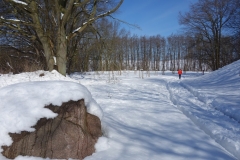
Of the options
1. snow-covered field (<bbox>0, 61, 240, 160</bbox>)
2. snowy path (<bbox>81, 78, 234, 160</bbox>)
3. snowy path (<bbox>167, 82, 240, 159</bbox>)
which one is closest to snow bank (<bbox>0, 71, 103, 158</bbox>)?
snow-covered field (<bbox>0, 61, 240, 160</bbox>)

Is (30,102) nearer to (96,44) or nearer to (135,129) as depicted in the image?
(135,129)

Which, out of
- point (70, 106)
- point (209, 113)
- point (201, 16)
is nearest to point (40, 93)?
point (70, 106)

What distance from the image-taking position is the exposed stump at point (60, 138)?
2.30 m

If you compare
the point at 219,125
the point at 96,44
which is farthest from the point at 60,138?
the point at 96,44

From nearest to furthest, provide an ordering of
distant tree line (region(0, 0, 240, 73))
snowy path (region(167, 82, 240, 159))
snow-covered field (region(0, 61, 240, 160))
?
snow-covered field (region(0, 61, 240, 160)) → snowy path (region(167, 82, 240, 159)) → distant tree line (region(0, 0, 240, 73))

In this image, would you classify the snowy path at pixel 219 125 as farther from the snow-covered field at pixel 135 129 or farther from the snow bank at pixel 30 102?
the snow bank at pixel 30 102

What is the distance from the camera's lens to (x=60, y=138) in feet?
7.94

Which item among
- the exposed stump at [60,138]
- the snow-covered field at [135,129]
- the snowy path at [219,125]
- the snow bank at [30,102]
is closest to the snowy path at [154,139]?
the snow-covered field at [135,129]

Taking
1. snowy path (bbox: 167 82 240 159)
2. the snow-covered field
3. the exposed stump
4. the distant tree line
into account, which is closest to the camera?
the exposed stump

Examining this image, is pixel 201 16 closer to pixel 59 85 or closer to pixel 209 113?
pixel 209 113

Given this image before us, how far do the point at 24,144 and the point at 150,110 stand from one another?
11.0ft

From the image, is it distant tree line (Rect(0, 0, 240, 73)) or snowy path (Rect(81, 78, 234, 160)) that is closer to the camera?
snowy path (Rect(81, 78, 234, 160))

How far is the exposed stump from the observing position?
2297mm

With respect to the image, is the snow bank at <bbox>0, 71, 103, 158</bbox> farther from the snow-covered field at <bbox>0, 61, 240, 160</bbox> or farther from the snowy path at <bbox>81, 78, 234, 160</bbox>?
the snowy path at <bbox>81, 78, 234, 160</bbox>
